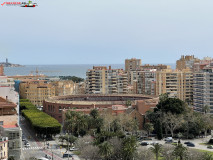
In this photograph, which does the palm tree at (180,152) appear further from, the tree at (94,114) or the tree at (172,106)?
the tree at (94,114)

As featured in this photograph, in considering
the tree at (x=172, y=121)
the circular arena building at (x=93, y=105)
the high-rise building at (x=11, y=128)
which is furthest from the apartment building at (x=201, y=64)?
the high-rise building at (x=11, y=128)

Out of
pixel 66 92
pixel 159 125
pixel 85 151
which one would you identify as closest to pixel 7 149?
pixel 85 151

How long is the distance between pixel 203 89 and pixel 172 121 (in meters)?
32.6

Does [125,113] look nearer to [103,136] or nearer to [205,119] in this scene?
[205,119]

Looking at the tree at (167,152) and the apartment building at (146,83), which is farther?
→ the apartment building at (146,83)

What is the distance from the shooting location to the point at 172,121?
84125 millimetres

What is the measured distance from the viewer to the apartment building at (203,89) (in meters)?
110

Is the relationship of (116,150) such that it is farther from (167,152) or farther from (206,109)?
(206,109)

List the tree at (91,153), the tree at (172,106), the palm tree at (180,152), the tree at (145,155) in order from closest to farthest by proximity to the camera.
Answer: the palm tree at (180,152), the tree at (145,155), the tree at (91,153), the tree at (172,106)

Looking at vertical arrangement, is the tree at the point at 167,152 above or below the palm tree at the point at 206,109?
below

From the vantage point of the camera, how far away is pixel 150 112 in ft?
298

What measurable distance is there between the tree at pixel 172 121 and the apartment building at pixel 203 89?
26350mm

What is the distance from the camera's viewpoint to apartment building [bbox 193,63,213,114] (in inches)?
4333

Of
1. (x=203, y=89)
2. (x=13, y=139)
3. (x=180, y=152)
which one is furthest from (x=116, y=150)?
(x=203, y=89)
